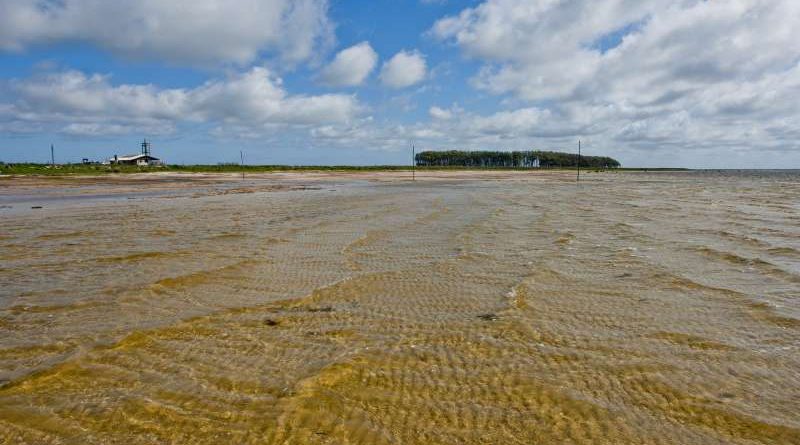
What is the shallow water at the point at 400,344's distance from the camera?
3357 millimetres

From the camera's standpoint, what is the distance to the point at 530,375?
4086mm

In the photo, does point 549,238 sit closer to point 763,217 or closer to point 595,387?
point 595,387


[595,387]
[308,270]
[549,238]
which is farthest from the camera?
[549,238]

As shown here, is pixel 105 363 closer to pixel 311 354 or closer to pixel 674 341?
pixel 311 354

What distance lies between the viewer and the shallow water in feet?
11.0

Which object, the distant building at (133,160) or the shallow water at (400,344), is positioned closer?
the shallow water at (400,344)

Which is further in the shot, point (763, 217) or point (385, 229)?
point (763, 217)

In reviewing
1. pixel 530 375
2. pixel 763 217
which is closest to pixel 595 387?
pixel 530 375

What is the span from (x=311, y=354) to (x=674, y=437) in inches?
121

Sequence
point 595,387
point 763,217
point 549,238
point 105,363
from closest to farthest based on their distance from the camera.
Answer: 1. point 595,387
2. point 105,363
3. point 549,238
4. point 763,217

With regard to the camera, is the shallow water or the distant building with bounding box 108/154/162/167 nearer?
the shallow water

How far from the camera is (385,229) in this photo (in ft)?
44.8

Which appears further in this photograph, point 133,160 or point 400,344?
point 133,160

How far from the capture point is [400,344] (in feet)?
15.8
